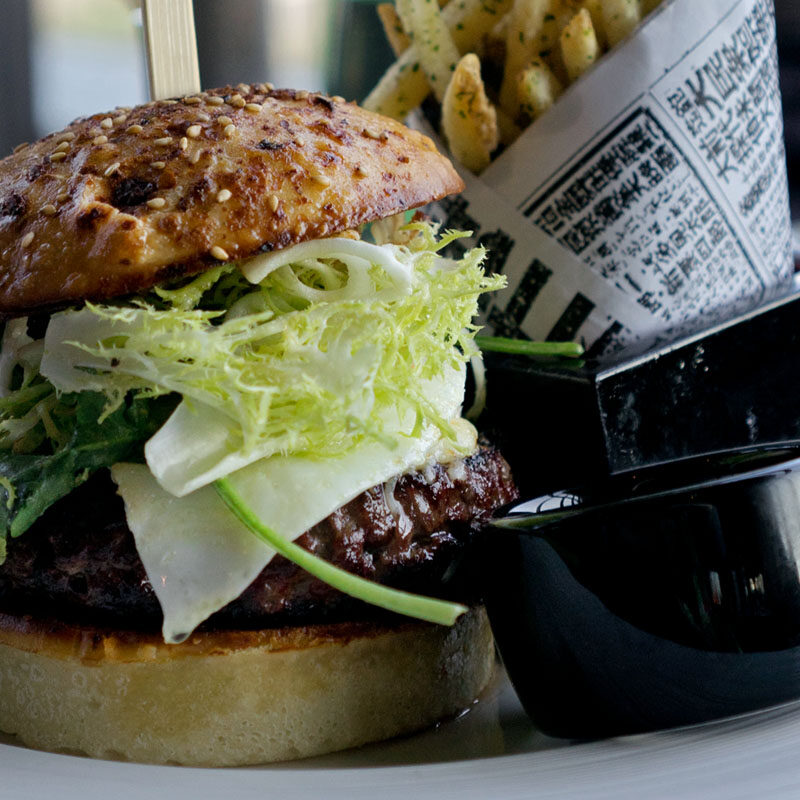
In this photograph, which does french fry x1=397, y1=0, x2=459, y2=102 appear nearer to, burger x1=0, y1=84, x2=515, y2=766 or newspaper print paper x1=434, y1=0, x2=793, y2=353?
newspaper print paper x1=434, y1=0, x2=793, y2=353

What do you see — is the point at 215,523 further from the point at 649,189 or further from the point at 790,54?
the point at 790,54

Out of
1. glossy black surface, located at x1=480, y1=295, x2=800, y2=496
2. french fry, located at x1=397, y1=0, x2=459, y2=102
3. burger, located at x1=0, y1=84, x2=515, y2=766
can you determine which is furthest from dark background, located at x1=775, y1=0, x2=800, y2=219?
burger, located at x1=0, y1=84, x2=515, y2=766

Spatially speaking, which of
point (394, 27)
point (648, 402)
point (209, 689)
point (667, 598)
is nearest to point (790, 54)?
point (394, 27)

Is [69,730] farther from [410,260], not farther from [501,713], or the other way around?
[410,260]

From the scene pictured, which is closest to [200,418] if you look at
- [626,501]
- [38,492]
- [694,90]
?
[38,492]

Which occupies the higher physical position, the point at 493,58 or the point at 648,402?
the point at 493,58

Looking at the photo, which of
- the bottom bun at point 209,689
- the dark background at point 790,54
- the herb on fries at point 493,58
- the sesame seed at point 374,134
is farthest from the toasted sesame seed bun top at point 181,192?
the dark background at point 790,54
